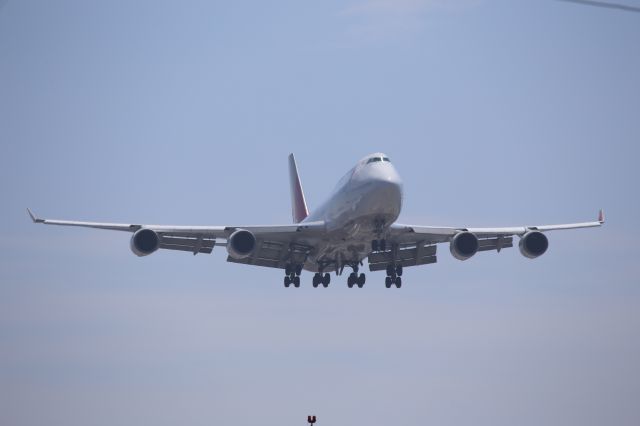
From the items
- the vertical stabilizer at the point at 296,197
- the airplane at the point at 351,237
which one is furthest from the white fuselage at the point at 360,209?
the vertical stabilizer at the point at 296,197

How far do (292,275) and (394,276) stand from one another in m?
5.69

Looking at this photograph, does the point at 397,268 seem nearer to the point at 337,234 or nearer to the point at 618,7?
the point at 337,234

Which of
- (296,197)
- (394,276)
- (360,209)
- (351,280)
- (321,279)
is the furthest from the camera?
(296,197)

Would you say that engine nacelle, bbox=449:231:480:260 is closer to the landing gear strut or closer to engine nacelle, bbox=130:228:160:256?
the landing gear strut

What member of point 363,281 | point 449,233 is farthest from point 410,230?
point 363,281

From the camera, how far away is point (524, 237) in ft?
156

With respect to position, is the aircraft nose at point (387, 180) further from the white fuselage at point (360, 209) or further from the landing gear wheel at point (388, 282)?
the landing gear wheel at point (388, 282)

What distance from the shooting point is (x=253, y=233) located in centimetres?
4566

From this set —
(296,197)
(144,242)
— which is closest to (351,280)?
(144,242)

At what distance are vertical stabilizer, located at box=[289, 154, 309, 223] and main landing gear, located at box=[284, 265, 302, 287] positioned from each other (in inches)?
496

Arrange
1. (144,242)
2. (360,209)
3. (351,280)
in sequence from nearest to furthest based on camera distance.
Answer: (360,209) → (144,242) → (351,280)

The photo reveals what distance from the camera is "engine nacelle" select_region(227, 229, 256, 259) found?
4409cm

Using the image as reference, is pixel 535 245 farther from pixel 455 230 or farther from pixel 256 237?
pixel 256 237

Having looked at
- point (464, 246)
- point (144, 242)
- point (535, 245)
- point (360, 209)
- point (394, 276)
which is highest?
point (535, 245)
